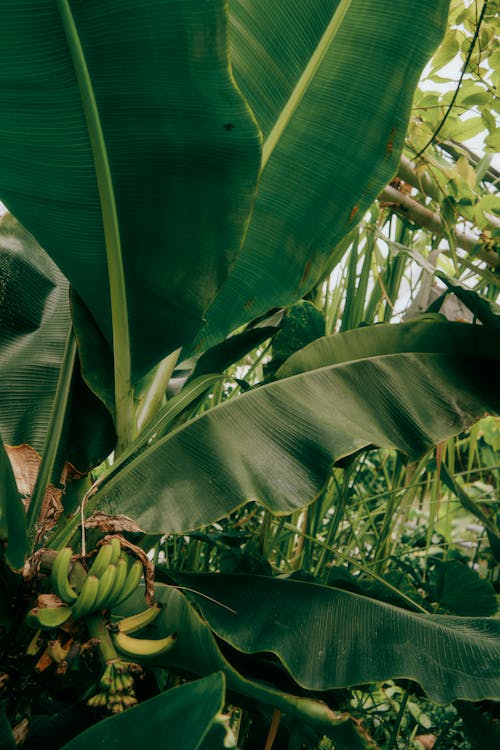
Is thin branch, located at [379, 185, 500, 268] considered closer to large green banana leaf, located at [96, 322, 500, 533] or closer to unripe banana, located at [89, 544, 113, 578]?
large green banana leaf, located at [96, 322, 500, 533]

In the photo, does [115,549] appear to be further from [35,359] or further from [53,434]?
[35,359]

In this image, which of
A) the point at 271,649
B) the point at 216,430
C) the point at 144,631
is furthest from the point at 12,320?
the point at 271,649

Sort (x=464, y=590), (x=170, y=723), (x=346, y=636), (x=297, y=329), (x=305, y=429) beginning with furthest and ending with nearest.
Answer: (x=297, y=329), (x=464, y=590), (x=305, y=429), (x=346, y=636), (x=170, y=723)

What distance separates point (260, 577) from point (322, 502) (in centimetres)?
47

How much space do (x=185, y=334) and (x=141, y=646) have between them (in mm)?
449

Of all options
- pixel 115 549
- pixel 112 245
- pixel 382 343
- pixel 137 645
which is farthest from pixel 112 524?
pixel 382 343

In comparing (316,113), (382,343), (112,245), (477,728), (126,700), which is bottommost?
(477,728)

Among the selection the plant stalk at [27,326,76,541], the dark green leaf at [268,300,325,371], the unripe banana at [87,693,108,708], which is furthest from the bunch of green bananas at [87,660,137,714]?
the dark green leaf at [268,300,325,371]

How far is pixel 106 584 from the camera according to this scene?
0.61 m

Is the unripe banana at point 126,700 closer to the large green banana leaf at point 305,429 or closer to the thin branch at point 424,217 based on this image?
the large green banana leaf at point 305,429

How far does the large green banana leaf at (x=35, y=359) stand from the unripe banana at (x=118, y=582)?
33 centimetres

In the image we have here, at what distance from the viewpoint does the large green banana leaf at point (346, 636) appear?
63 centimetres

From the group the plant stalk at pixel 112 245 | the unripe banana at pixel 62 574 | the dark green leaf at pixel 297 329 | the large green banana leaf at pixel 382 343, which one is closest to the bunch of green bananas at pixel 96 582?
the unripe banana at pixel 62 574

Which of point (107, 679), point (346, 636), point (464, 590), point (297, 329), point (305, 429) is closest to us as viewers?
point (107, 679)
